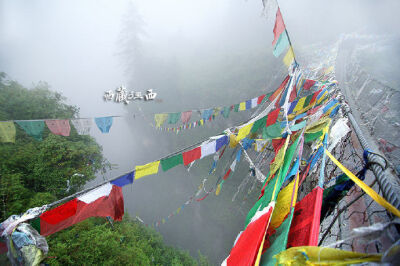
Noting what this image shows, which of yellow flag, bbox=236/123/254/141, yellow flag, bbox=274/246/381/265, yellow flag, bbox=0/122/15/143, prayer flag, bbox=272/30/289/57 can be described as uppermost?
prayer flag, bbox=272/30/289/57

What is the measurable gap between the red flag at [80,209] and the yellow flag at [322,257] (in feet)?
9.37

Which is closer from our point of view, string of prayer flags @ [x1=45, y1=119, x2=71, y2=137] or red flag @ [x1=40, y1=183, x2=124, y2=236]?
red flag @ [x1=40, y1=183, x2=124, y2=236]

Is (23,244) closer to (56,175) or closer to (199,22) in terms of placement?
(56,175)

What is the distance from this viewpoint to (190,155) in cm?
399

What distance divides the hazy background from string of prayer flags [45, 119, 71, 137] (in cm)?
445

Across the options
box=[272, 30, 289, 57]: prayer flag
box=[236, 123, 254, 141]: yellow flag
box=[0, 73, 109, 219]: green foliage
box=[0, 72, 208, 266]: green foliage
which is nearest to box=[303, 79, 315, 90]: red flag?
box=[272, 30, 289, 57]: prayer flag

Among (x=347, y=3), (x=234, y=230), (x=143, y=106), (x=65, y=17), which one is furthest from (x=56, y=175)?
(x=65, y=17)

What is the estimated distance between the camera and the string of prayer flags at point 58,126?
646 centimetres

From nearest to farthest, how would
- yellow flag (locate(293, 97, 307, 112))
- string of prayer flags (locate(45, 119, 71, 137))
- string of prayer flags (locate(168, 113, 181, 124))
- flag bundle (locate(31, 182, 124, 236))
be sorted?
flag bundle (locate(31, 182, 124, 236)) → string of prayer flags (locate(45, 119, 71, 137)) → yellow flag (locate(293, 97, 307, 112)) → string of prayer flags (locate(168, 113, 181, 124))

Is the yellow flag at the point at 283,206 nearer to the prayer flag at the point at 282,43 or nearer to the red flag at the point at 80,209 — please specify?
the red flag at the point at 80,209

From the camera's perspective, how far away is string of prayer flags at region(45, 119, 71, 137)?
646cm

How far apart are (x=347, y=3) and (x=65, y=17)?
203ft

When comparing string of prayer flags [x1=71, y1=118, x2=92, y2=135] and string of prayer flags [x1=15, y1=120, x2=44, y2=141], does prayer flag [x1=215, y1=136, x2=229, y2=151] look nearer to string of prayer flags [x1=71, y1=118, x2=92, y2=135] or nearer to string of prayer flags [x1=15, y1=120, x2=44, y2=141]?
string of prayer flags [x1=71, y1=118, x2=92, y2=135]

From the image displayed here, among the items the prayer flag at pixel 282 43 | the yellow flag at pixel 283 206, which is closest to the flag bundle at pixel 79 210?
the yellow flag at pixel 283 206
